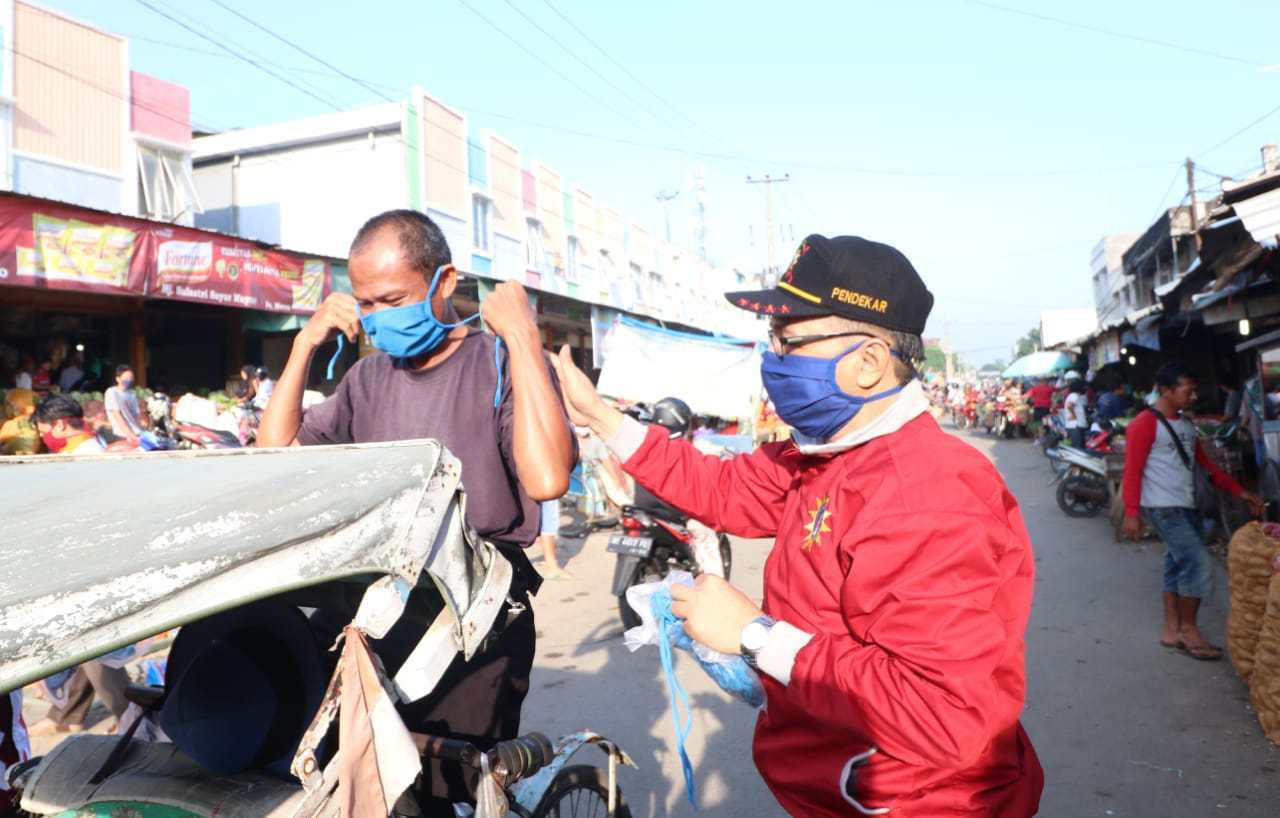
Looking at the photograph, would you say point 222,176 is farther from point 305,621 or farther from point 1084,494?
Answer: point 305,621

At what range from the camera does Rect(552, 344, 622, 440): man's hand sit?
7.45 feet

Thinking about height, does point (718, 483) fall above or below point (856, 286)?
below

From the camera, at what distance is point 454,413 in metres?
2.31

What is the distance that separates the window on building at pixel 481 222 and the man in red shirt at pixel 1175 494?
19.9m

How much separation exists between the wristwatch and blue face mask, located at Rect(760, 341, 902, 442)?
18.4 inches

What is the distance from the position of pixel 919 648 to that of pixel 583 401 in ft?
3.98

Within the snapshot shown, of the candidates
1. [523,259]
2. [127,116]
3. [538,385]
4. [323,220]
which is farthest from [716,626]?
[523,259]

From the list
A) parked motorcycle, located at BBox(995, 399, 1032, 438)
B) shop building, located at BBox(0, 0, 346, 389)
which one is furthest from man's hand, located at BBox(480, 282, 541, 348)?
parked motorcycle, located at BBox(995, 399, 1032, 438)

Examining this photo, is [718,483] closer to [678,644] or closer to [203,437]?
[678,644]

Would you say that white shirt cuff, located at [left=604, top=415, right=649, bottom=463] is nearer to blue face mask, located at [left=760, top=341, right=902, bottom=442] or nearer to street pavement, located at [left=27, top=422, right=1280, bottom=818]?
blue face mask, located at [left=760, top=341, right=902, bottom=442]

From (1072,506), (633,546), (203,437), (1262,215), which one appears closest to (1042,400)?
(1072,506)

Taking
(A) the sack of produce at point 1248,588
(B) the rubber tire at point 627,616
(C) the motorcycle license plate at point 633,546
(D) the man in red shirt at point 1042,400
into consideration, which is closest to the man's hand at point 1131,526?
(A) the sack of produce at point 1248,588

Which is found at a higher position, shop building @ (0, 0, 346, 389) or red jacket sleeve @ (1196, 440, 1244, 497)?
shop building @ (0, 0, 346, 389)

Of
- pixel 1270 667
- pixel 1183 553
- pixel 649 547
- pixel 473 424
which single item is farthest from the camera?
pixel 649 547
